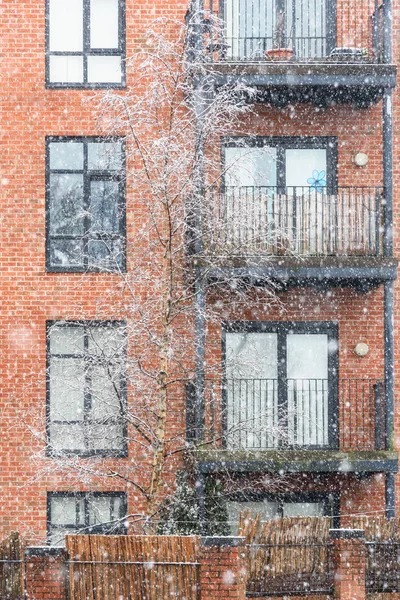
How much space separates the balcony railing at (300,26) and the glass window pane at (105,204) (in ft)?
8.76

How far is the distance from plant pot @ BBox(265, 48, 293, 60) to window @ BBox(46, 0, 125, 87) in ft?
7.92

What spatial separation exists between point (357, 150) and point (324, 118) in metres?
0.73

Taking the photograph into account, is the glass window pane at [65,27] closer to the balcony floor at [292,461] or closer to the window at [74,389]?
the window at [74,389]

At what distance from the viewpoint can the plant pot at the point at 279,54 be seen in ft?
Result: 53.1

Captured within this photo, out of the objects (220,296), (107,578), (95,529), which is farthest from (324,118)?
(107,578)

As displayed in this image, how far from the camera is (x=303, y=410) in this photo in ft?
53.6

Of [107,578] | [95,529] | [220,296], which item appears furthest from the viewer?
[220,296]

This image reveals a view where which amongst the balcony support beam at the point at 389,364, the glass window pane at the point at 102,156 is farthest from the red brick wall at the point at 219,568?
the glass window pane at the point at 102,156

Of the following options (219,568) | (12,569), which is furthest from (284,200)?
(12,569)

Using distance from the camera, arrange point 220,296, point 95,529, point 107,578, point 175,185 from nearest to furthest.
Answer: point 107,578 < point 175,185 < point 95,529 < point 220,296

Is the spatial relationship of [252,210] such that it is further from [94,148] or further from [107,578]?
[107,578]

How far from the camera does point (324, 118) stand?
17.0 m

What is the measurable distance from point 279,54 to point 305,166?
1.87 meters

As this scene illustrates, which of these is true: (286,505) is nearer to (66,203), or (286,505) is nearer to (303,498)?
(303,498)
